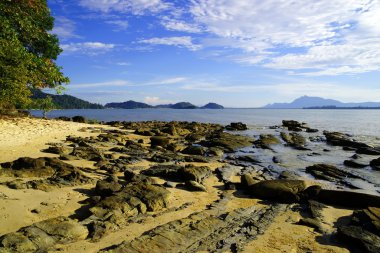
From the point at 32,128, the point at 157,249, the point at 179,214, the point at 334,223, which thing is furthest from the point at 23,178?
the point at 32,128

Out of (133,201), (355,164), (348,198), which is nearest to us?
(133,201)

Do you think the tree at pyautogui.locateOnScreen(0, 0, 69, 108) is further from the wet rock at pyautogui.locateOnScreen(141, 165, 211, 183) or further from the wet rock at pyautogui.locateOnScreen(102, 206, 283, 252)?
the wet rock at pyautogui.locateOnScreen(102, 206, 283, 252)

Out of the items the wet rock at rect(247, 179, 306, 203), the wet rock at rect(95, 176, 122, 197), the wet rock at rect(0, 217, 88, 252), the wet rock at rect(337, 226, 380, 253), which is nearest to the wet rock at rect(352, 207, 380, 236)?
the wet rock at rect(337, 226, 380, 253)

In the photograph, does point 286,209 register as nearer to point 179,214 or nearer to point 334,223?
point 334,223

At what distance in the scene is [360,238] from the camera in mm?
8977

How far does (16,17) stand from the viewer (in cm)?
1873

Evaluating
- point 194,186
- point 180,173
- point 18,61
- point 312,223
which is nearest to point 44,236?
point 194,186

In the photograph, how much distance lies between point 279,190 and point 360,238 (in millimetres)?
4508

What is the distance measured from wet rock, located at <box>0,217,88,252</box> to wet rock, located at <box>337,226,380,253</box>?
25.0 feet

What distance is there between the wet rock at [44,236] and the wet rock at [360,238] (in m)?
7.60

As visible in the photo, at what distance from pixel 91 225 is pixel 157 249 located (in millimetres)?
2262

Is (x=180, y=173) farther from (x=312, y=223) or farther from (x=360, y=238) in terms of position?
(x=360, y=238)

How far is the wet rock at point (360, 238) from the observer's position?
8.62m

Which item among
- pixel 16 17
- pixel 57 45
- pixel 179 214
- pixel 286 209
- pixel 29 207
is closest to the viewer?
pixel 29 207
